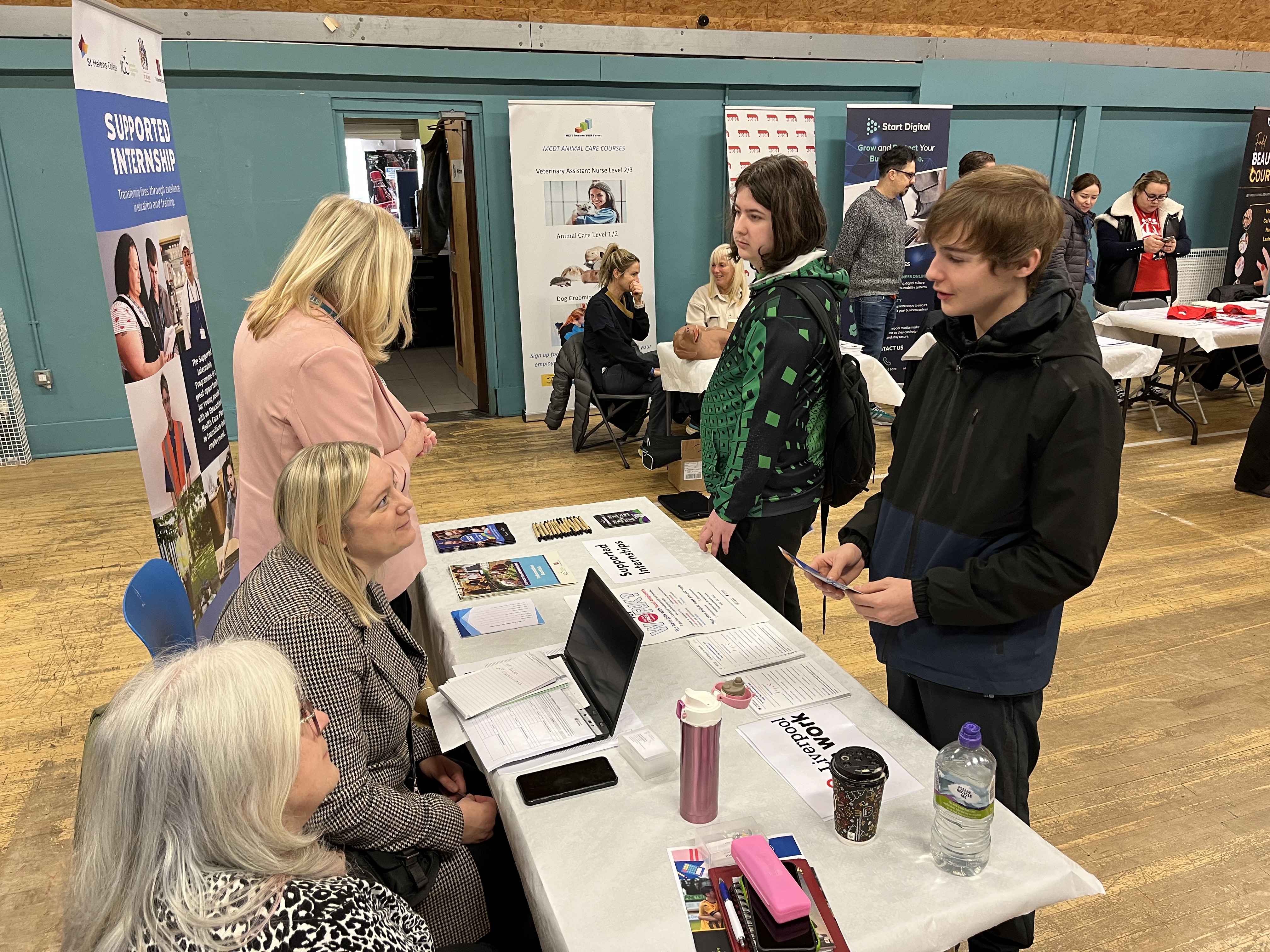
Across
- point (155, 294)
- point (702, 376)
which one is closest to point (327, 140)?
point (702, 376)

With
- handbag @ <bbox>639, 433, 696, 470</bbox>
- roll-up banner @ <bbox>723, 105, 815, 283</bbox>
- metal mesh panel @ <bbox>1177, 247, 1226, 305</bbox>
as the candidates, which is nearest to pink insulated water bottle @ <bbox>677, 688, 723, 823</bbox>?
handbag @ <bbox>639, 433, 696, 470</bbox>

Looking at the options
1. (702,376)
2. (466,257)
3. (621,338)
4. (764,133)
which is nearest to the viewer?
(702,376)

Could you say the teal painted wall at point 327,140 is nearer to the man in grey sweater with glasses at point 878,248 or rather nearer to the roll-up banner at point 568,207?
the roll-up banner at point 568,207

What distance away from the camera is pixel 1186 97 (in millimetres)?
7848

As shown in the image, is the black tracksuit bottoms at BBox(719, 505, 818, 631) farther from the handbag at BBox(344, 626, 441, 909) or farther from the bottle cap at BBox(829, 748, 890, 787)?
the handbag at BBox(344, 626, 441, 909)

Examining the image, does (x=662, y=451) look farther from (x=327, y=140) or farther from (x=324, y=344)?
(x=324, y=344)

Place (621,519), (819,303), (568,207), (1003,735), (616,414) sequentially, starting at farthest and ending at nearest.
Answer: (568,207)
(616,414)
(621,519)
(819,303)
(1003,735)

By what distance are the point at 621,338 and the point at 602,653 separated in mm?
3999

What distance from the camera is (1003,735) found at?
170 centimetres

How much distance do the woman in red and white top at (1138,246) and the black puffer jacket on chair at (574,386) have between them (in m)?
4.18

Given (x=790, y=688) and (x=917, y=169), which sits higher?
(x=917, y=169)

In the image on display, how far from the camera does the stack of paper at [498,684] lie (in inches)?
72.8

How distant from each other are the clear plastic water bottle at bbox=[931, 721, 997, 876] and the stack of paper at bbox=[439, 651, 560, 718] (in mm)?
850

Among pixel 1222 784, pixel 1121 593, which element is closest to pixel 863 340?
pixel 1121 593
